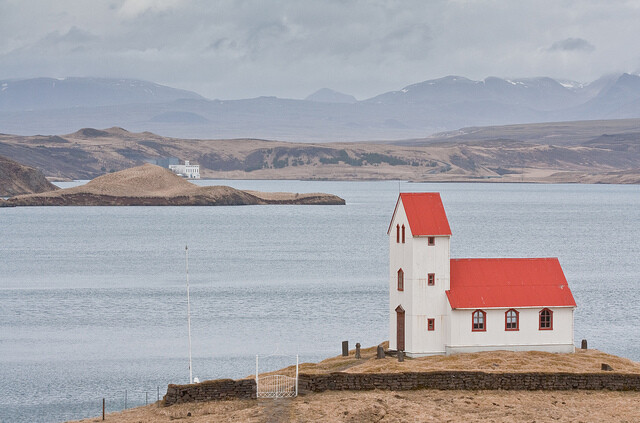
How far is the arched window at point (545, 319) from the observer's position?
43531 millimetres

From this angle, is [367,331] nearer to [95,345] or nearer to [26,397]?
[95,345]

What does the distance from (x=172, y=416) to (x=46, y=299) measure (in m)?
42.6

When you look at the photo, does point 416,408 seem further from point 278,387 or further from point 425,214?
point 425,214

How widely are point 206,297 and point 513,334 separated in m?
35.3

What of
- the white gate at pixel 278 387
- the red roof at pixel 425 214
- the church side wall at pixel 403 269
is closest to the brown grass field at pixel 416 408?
the white gate at pixel 278 387

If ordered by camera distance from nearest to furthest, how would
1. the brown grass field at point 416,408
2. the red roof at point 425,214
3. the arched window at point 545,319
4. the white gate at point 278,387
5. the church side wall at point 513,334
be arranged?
1. the brown grass field at point 416,408
2. the white gate at point 278,387
3. the church side wall at point 513,334
4. the red roof at point 425,214
5. the arched window at point 545,319

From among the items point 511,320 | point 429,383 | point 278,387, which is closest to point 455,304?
point 511,320

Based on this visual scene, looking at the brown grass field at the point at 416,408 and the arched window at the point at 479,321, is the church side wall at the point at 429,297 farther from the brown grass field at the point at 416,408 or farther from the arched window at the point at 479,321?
the brown grass field at the point at 416,408

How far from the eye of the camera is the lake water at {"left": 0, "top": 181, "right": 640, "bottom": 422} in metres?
49.4

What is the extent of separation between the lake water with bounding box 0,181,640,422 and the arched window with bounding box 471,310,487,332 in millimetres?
11426

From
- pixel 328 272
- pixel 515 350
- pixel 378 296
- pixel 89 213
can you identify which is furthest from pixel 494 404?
pixel 89 213

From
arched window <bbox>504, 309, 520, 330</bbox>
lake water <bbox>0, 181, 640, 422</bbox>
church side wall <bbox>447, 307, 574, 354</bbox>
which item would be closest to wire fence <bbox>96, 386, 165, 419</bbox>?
lake water <bbox>0, 181, 640, 422</bbox>

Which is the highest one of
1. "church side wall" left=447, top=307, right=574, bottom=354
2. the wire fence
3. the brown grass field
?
"church side wall" left=447, top=307, right=574, bottom=354

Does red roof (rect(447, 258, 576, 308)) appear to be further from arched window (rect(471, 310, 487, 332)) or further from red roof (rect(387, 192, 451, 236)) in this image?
red roof (rect(387, 192, 451, 236))
